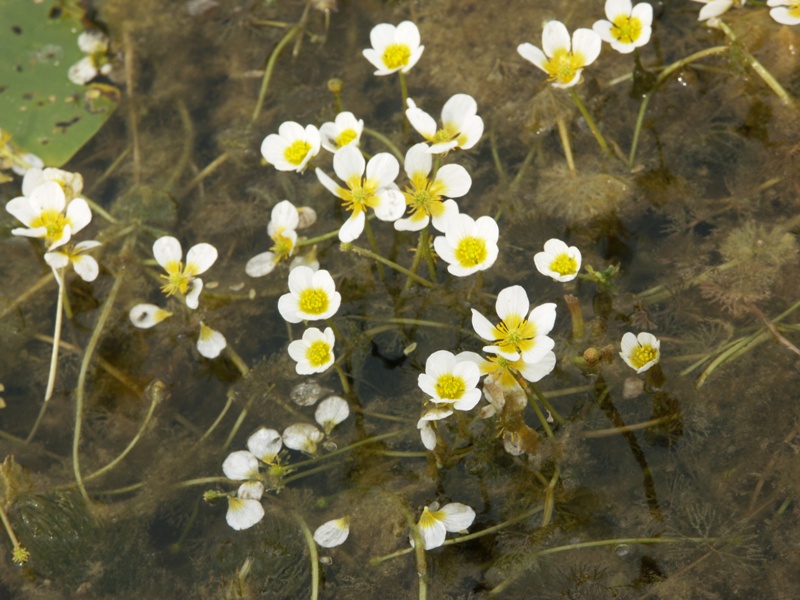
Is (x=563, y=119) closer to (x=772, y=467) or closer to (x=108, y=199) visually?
(x=772, y=467)

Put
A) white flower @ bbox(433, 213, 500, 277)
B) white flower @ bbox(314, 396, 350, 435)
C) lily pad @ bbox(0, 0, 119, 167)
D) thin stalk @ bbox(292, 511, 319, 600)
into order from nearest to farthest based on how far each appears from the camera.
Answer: thin stalk @ bbox(292, 511, 319, 600) < white flower @ bbox(433, 213, 500, 277) < white flower @ bbox(314, 396, 350, 435) < lily pad @ bbox(0, 0, 119, 167)

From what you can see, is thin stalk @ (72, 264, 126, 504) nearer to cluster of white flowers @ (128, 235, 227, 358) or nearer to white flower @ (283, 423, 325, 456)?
cluster of white flowers @ (128, 235, 227, 358)

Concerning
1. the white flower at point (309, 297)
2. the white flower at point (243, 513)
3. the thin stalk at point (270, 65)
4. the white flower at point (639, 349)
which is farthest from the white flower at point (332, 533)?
the thin stalk at point (270, 65)

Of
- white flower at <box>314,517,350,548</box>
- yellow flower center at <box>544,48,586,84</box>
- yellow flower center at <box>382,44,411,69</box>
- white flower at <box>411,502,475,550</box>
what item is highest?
yellow flower center at <box>382,44,411,69</box>

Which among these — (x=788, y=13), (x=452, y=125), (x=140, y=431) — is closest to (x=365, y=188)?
(x=452, y=125)

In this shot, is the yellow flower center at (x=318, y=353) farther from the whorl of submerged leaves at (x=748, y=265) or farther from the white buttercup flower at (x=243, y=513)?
the whorl of submerged leaves at (x=748, y=265)

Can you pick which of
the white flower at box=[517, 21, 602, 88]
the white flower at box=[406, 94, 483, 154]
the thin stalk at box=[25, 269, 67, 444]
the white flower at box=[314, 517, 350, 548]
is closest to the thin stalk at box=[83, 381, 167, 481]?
the thin stalk at box=[25, 269, 67, 444]

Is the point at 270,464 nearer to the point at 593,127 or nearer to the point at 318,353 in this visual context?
the point at 318,353
